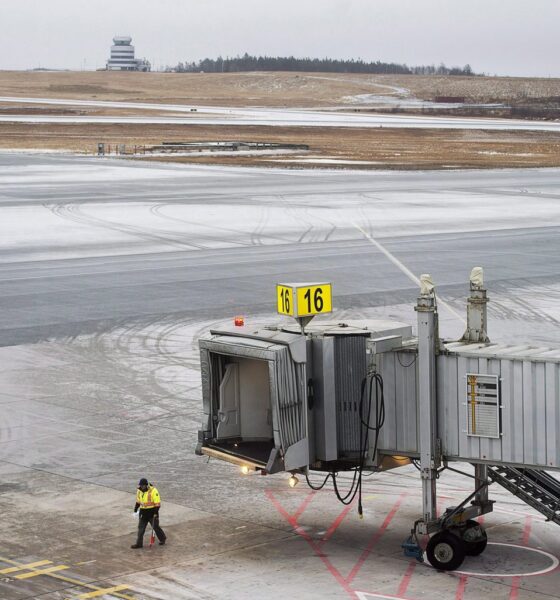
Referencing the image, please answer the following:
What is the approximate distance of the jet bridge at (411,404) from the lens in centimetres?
1895

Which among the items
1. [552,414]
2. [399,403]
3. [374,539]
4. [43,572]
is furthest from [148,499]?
[552,414]

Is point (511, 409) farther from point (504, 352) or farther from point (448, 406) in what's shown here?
point (448, 406)

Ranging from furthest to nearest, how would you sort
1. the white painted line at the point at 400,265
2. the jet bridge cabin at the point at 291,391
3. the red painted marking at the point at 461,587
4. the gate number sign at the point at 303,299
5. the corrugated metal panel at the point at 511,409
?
the white painted line at the point at 400,265
the gate number sign at the point at 303,299
the jet bridge cabin at the point at 291,391
the corrugated metal panel at the point at 511,409
the red painted marking at the point at 461,587

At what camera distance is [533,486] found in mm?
20047

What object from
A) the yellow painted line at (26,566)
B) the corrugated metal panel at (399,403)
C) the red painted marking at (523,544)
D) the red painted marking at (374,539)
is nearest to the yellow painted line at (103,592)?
the yellow painted line at (26,566)

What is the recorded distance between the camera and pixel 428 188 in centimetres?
9031

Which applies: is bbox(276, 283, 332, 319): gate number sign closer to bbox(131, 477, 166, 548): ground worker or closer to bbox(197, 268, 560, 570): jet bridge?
bbox(197, 268, 560, 570): jet bridge

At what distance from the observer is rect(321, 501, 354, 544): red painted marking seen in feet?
70.4

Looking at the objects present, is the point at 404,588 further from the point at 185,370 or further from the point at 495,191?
the point at 495,191

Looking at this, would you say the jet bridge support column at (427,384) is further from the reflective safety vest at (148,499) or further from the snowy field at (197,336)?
the reflective safety vest at (148,499)

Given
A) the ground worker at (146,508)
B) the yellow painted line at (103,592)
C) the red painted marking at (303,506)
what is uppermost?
the ground worker at (146,508)

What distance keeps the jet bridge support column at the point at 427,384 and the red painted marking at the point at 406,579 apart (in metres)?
1.33

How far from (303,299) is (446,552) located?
4.63 m

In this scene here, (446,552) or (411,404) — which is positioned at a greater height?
(411,404)
